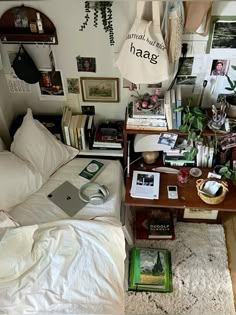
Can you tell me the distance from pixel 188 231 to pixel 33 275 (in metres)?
Result: 1.11

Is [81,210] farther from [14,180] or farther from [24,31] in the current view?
[24,31]

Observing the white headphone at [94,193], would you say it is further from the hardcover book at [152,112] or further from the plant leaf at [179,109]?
the plant leaf at [179,109]

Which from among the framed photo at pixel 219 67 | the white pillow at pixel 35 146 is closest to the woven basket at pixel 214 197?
the framed photo at pixel 219 67

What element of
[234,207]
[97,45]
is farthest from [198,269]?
[97,45]

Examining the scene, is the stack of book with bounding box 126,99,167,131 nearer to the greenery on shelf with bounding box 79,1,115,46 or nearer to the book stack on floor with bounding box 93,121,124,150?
the book stack on floor with bounding box 93,121,124,150

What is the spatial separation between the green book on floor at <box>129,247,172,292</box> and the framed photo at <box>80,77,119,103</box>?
0.96 meters

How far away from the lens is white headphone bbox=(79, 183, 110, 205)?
1909mm

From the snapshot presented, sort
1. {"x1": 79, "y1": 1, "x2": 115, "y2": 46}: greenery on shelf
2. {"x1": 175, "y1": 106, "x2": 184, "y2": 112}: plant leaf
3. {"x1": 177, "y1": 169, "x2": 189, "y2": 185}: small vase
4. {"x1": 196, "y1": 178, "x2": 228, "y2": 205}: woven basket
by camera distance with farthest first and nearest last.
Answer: {"x1": 177, "y1": 169, "x2": 189, "y2": 185}: small vase
{"x1": 196, "y1": 178, "x2": 228, "y2": 205}: woven basket
{"x1": 175, "y1": 106, "x2": 184, "y2": 112}: plant leaf
{"x1": 79, "y1": 1, "x2": 115, "y2": 46}: greenery on shelf

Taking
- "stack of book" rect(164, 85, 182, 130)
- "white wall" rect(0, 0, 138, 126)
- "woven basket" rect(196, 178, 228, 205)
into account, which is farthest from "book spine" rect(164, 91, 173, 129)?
"woven basket" rect(196, 178, 228, 205)

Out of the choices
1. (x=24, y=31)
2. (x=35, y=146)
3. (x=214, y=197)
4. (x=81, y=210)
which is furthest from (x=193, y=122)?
(x=24, y=31)

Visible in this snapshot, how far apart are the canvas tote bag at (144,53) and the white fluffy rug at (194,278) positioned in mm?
1105

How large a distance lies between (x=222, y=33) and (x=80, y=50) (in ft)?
2.46

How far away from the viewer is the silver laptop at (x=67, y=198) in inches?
75.2

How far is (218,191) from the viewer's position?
1.97 m
